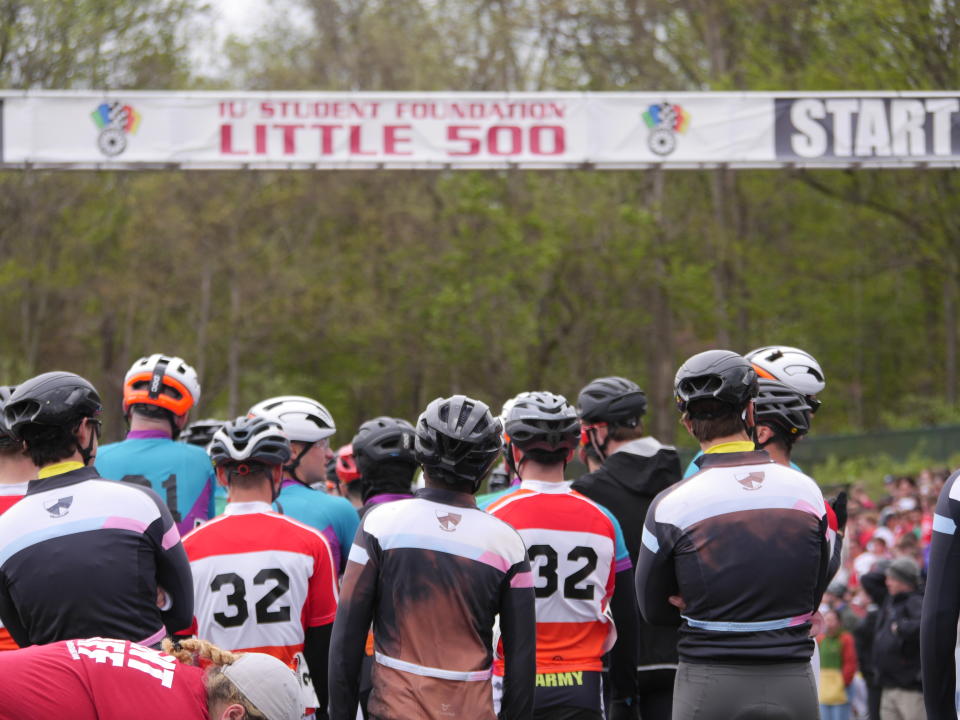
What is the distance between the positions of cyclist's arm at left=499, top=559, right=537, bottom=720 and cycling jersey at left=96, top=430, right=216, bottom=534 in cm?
255

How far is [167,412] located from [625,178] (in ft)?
93.1

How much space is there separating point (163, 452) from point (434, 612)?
271 cm

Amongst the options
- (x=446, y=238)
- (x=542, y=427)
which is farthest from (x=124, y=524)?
(x=446, y=238)

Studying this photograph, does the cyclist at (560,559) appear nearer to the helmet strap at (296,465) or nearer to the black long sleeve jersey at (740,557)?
the black long sleeve jersey at (740,557)

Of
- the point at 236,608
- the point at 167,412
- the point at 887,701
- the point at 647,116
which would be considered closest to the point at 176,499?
the point at 167,412

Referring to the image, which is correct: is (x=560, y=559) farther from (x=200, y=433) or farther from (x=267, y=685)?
(x=200, y=433)

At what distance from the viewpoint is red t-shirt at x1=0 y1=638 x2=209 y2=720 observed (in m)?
3.41

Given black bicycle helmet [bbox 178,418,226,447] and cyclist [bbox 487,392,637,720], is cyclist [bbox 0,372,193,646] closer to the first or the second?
cyclist [bbox 487,392,637,720]

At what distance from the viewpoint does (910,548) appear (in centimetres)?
1345

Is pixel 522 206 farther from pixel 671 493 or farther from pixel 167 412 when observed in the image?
pixel 671 493

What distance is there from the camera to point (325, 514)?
627 cm

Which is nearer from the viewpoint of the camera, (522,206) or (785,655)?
(785,655)

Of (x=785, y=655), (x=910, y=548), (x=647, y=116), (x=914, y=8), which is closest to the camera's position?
(x=785, y=655)

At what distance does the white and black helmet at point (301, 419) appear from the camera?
6.71m
